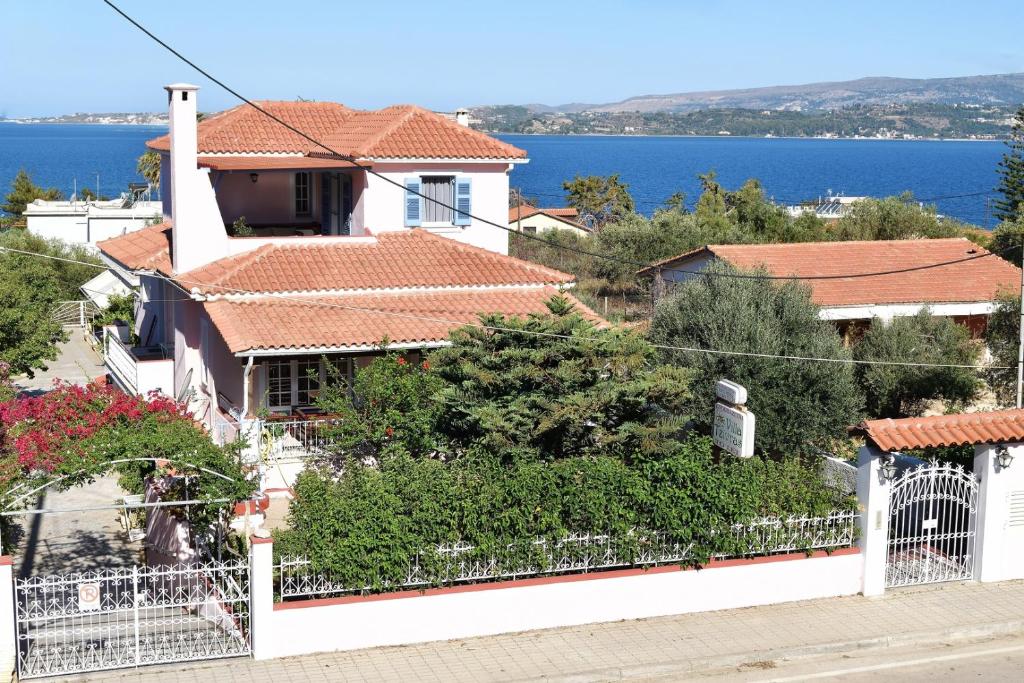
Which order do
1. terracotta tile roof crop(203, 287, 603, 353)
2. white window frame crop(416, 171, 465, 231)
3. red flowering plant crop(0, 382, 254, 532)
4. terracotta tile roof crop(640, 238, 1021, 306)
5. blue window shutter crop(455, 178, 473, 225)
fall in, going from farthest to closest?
1. terracotta tile roof crop(640, 238, 1021, 306)
2. blue window shutter crop(455, 178, 473, 225)
3. white window frame crop(416, 171, 465, 231)
4. terracotta tile roof crop(203, 287, 603, 353)
5. red flowering plant crop(0, 382, 254, 532)

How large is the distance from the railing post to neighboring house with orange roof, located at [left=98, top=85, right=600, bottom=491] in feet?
15.5

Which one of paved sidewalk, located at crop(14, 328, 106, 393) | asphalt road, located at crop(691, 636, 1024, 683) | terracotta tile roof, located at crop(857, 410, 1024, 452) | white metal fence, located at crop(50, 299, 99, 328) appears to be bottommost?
paved sidewalk, located at crop(14, 328, 106, 393)

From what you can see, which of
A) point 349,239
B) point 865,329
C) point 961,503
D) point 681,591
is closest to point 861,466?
point 961,503

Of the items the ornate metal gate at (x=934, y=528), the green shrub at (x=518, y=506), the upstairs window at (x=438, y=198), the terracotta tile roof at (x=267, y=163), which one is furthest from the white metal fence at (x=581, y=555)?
the upstairs window at (x=438, y=198)

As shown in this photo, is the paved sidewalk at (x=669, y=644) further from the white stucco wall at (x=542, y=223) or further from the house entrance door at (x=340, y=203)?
the white stucco wall at (x=542, y=223)

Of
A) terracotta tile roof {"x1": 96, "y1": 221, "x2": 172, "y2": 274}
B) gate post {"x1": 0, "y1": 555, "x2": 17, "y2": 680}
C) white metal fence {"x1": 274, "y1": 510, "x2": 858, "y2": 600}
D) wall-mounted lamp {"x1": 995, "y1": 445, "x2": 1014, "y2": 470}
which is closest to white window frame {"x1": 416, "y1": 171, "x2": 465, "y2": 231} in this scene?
terracotta tile roof {"x1": 96, "y1": 221, "x2": 172, "y2": 274}

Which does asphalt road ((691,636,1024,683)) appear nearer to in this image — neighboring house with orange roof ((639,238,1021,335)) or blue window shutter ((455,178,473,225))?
blue window shutter ((455,178,473,225))

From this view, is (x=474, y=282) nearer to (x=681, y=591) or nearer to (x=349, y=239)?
(x=349, y=239)

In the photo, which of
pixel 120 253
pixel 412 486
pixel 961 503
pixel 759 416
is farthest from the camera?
pixel 120 253

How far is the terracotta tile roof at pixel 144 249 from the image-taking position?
76.1ft

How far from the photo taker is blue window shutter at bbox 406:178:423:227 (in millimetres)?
24703

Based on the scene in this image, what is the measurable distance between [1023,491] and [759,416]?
4.50 metres

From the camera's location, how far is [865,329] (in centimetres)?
2961

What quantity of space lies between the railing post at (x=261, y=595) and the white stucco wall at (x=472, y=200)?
491 inches
